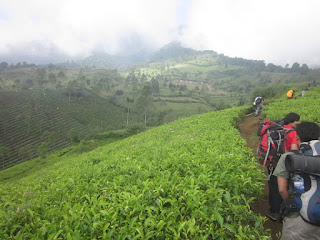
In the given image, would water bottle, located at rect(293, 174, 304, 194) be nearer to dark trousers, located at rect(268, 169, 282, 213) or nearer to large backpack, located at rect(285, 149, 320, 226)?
large backpack, located at rect(285, 149, 320, 226)

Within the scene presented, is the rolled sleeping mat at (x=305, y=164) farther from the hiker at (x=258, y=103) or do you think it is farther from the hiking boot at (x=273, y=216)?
the hiker at (x=258, y=103)

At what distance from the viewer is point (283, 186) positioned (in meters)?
2.92

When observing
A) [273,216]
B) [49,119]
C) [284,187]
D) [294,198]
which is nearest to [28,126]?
[49,119]

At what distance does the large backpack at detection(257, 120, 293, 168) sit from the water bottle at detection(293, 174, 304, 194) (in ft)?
5.68

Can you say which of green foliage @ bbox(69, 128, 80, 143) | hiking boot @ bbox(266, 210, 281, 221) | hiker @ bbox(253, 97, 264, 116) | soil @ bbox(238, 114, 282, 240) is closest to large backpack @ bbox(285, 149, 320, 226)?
soil @ bbox(238, 114, 282, 240)

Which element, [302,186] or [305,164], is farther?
[302,186]

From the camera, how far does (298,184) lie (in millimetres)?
2635

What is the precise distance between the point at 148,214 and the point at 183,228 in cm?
55

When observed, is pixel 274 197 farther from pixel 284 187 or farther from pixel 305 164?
pixel 305 164

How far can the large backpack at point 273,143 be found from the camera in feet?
13.8

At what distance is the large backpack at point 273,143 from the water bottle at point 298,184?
5.68 ft

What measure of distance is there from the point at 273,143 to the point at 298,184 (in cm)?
183

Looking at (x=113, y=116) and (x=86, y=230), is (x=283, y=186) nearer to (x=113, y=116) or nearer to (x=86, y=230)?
(x=86, y=230)

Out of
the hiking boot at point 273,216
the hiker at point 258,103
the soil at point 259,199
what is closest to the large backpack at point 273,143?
the soil at point 259,199
